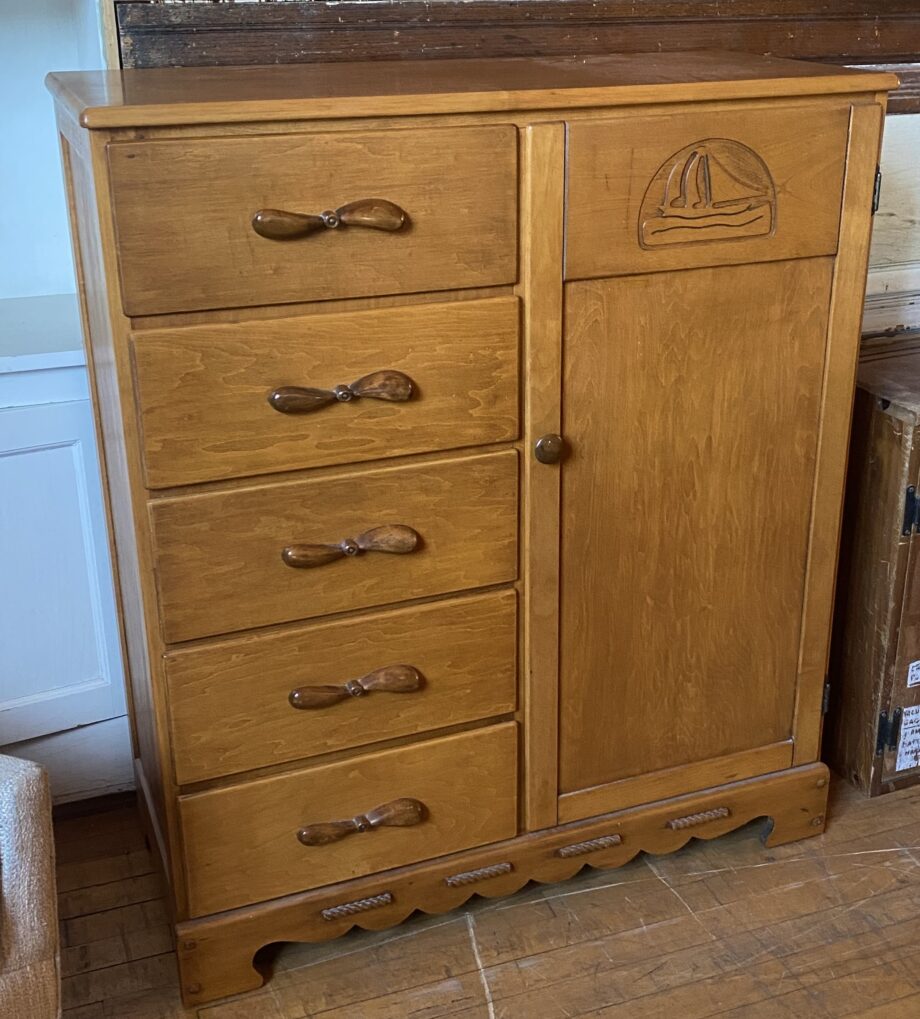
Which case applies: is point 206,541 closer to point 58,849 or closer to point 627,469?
point 627,469

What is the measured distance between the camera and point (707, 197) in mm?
1513

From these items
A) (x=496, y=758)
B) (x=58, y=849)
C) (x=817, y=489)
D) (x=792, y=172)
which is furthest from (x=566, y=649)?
(x=58, y=849)

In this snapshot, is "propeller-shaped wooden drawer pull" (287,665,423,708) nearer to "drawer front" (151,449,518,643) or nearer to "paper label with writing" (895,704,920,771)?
"drawer front" (151,449,518,643)

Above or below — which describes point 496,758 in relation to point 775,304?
below

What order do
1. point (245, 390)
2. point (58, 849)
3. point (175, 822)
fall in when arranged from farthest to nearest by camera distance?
1. point (58, 849)
2. point (175, 822)
3. point (245, 390)

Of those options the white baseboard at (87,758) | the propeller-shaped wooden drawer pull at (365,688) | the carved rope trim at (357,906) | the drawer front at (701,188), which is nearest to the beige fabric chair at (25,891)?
the propeller-shaped wooden drawer pull at (365,688)

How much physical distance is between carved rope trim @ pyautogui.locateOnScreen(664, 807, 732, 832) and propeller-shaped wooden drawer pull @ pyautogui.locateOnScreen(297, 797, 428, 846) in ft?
1.38

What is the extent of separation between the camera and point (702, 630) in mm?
1757

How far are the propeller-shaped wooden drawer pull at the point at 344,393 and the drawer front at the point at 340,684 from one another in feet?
0.94

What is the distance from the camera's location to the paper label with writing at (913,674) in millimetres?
1991

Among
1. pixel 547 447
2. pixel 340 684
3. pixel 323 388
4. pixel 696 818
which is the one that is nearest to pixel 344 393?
pixel 323 388

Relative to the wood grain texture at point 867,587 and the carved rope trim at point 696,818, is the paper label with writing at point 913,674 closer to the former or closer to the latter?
the wood grain texture at point 867,587

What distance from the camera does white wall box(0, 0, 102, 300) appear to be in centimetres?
179

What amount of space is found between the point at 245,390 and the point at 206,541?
7.3 inches
